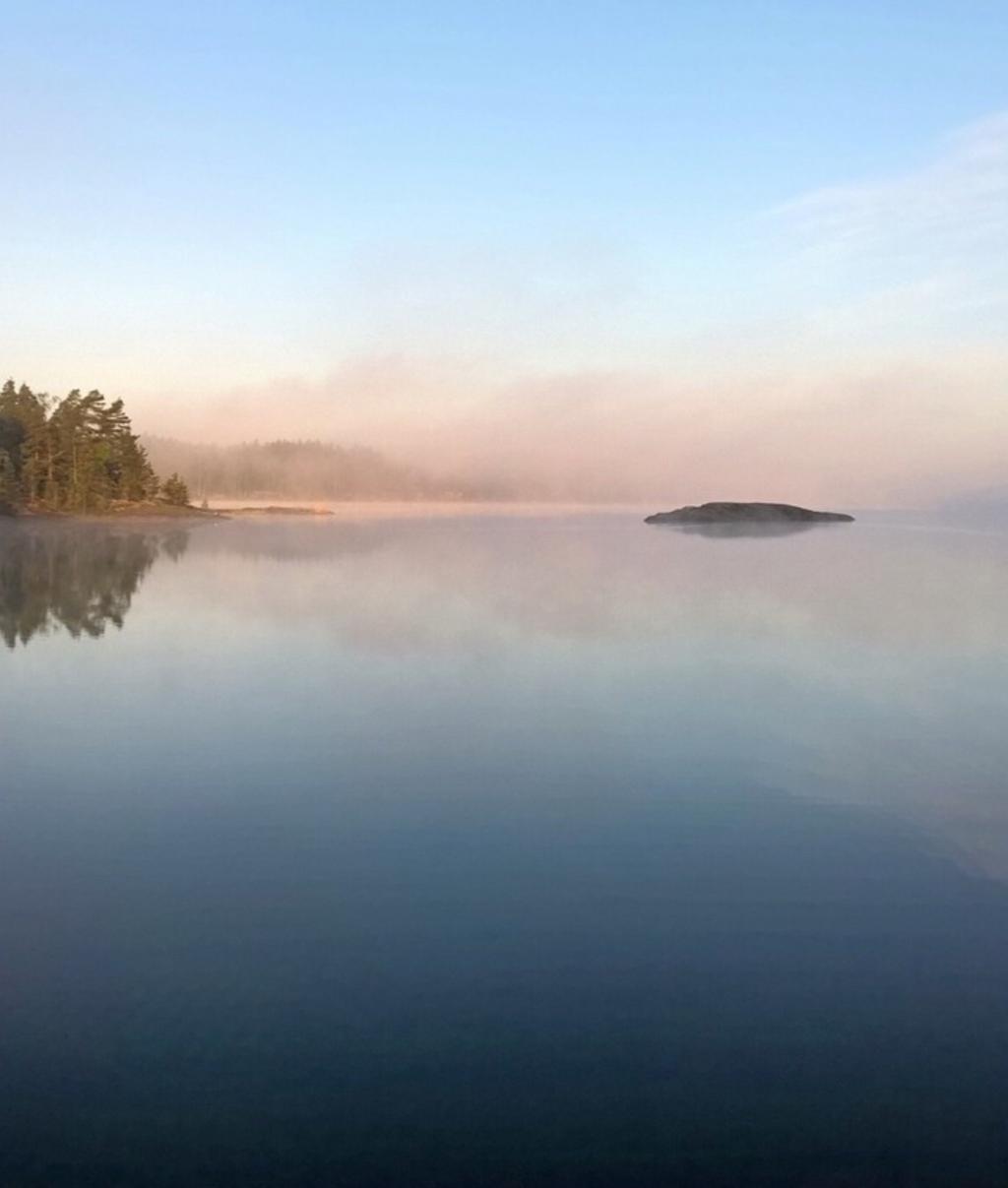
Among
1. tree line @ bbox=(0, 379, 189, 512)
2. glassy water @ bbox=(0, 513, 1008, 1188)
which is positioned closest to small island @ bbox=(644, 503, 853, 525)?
tree line @ bbox=(0, 379, 189, 512)

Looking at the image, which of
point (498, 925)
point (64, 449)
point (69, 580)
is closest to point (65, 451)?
point (64, 449)

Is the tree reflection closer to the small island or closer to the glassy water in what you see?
the glassy water

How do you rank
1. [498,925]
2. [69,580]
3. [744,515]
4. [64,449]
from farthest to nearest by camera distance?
[744,515], [64,449], [69,580], [498,925]

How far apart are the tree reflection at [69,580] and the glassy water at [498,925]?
5112mm

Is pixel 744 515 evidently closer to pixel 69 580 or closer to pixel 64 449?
pixel 64 449

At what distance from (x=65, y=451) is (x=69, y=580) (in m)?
78.8

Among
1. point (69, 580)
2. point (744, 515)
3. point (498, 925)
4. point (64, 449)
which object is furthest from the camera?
point (744, 515)

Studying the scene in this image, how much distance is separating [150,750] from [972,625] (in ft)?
84.1

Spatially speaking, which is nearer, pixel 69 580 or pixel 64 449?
pixel 69 580

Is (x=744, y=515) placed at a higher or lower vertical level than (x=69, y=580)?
higher

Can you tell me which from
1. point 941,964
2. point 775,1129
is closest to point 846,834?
point 941,964

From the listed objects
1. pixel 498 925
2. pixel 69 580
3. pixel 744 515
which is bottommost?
pixel 498 925

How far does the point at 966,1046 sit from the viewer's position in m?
6.73

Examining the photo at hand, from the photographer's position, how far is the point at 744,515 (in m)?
137
